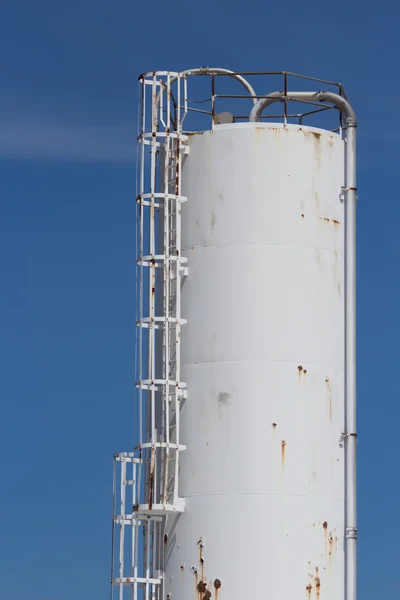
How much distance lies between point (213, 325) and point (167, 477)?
331 cm

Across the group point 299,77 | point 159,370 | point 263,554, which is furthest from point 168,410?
point 299,77

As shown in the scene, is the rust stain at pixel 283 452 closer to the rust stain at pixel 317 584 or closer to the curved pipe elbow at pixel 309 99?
the rust stain at pixel 317 584

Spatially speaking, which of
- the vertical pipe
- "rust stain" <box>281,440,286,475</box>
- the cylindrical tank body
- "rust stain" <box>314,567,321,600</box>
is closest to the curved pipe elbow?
the vertical pipe

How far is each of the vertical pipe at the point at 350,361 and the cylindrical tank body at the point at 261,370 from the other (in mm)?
161

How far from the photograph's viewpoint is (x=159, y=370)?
3478 centimetres

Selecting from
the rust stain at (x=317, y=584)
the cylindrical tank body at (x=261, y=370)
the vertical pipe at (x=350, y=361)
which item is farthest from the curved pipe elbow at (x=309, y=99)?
the rust stain at (x=317, y=584)

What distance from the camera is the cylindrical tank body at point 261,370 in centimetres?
3300

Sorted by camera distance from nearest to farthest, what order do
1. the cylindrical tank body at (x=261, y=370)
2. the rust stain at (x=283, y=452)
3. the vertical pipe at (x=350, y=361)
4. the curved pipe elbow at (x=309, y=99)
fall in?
1. the cylindrical tank body at (x=261, y=370)
2. the rust stain at (x=283, y=452)
3. the vertical pipe at (x=350, y=361)
4. the curved pipe elbow at (x=309, y=99)

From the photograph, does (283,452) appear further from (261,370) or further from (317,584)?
(317,584)

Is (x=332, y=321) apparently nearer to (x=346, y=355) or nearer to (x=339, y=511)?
(x=346, y=355)

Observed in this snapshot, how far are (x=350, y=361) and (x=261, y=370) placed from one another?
2.20 meters

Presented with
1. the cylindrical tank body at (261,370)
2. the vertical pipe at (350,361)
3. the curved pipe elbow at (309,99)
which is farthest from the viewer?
the curved pipe elbow at (309,99)

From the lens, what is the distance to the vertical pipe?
33.7m

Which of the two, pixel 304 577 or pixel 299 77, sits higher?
pixel 299 77
